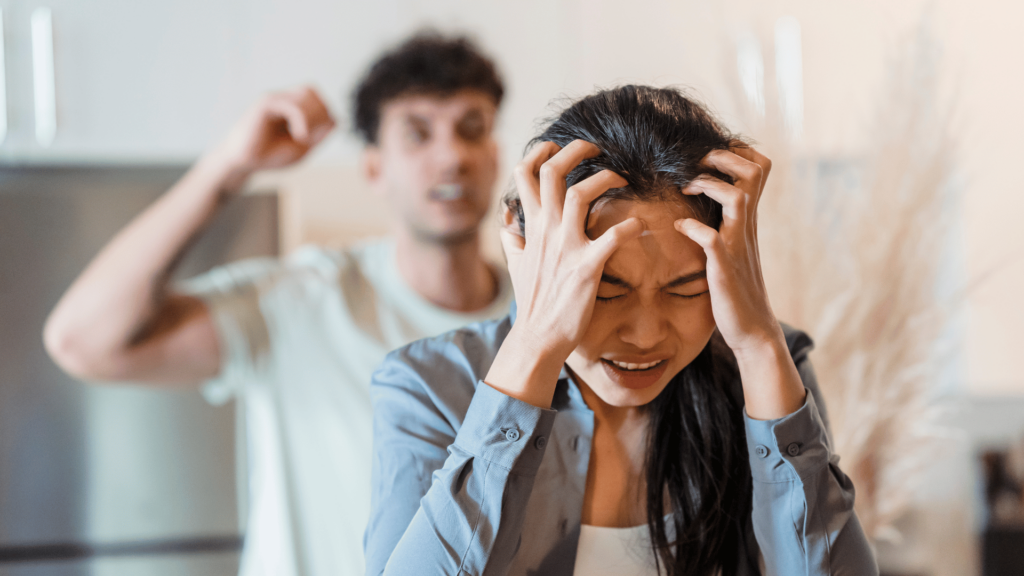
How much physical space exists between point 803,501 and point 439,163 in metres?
0.91

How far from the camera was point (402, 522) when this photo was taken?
2.32 feet

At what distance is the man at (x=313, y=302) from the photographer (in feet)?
4.47

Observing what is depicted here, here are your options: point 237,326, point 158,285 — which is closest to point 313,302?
point 237,326

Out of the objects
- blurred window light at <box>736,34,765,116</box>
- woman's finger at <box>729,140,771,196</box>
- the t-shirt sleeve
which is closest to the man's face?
the t-shirt sleeve

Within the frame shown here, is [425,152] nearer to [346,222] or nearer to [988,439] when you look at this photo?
[346,222]

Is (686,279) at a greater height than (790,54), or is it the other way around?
(790,54)

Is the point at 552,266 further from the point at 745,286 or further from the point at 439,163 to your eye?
the point at 439,163

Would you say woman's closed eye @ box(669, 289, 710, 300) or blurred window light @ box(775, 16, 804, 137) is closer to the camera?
woman's closed eye @ box(669, 289, 710, 300)

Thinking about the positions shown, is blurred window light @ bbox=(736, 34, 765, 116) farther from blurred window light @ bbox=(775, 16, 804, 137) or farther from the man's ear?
the man's ear

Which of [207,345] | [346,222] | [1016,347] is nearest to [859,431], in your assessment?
[1016,347]

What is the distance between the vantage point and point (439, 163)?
1.37 m

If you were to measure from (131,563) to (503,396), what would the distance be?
170cm

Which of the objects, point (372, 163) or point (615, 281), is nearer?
point (615, 281)

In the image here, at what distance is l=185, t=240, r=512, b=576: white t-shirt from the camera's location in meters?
1.36
